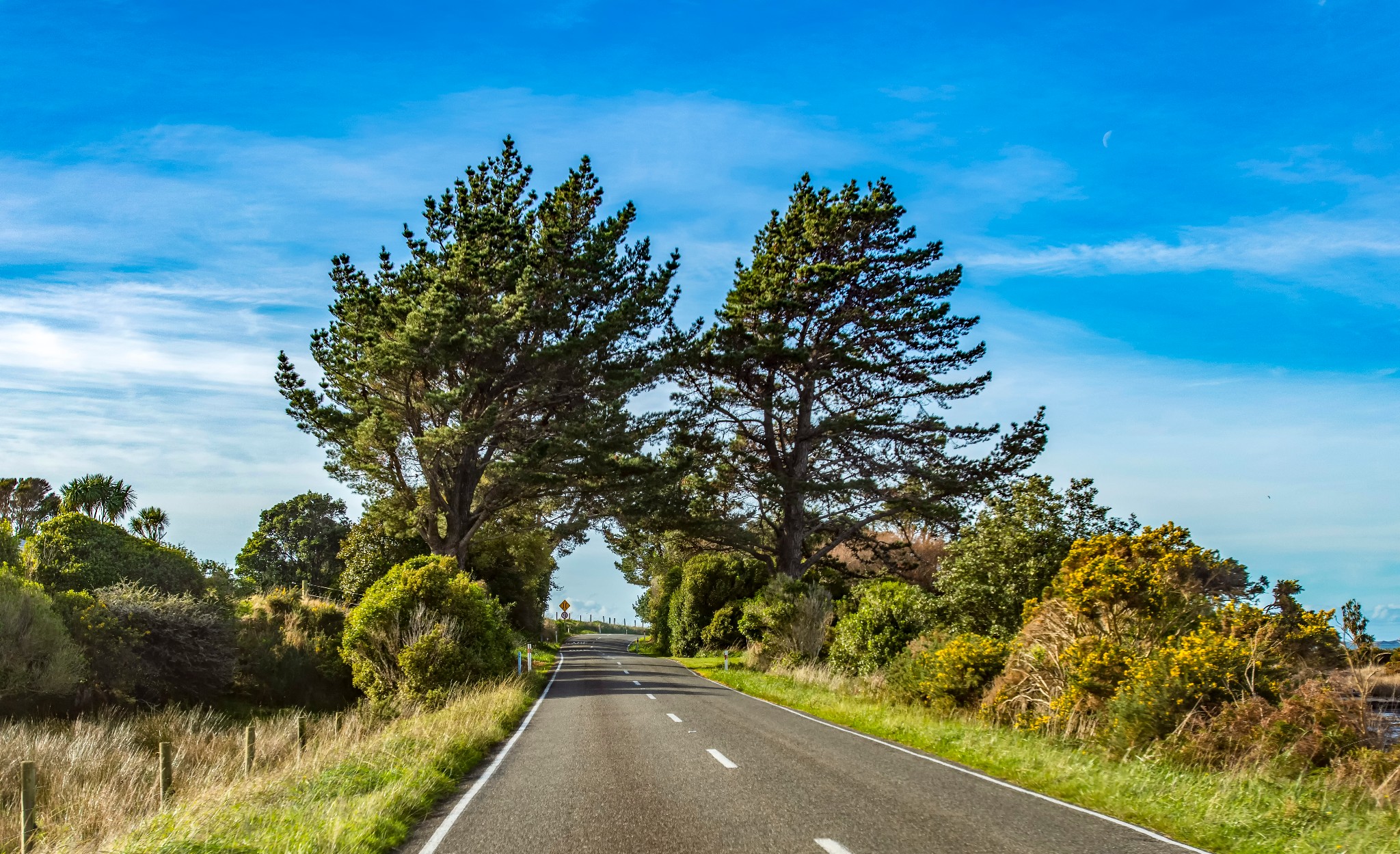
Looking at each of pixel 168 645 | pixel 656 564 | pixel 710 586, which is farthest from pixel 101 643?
pixel 656 564

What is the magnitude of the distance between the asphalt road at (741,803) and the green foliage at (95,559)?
2036cm

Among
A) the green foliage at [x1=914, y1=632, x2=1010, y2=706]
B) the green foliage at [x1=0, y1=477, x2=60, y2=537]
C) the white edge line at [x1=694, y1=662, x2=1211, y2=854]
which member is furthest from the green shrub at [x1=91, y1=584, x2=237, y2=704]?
the green foliage at [x1=0, y1=477, x2=60, y2=537]

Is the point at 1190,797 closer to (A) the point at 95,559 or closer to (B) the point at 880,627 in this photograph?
(B) the point at 880,627

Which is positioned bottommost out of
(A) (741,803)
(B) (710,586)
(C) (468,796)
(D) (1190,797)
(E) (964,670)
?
(C) (468,796)

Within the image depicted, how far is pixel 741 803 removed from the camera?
8648 mm

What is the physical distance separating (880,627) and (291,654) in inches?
773

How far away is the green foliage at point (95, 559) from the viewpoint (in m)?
27.2

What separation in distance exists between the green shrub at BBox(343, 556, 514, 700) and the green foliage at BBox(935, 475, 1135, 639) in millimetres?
13509

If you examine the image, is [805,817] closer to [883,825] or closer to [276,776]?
[883,825]

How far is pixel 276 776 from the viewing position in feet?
35.4

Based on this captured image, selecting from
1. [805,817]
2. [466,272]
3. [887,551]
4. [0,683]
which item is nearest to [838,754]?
[805,817]

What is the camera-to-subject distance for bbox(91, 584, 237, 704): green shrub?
23.5m

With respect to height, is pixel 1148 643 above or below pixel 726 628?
above

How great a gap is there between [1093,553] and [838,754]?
6997 mm
